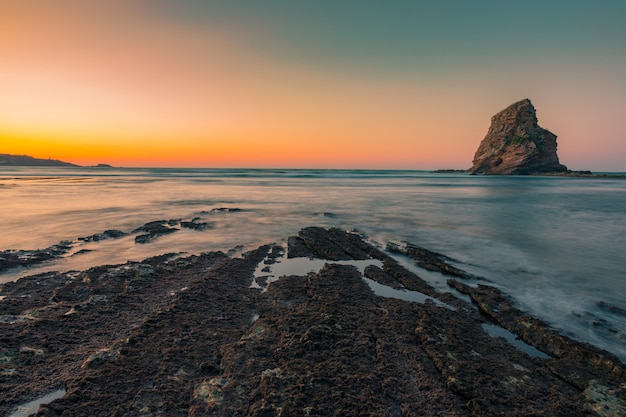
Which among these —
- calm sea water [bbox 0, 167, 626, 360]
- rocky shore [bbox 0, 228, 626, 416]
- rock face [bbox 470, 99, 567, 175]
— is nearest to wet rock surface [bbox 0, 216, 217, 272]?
calm sea water [bbox 0, 167, 626, 360]

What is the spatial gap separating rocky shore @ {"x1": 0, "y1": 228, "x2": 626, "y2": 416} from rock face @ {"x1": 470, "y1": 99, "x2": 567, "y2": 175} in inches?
4412

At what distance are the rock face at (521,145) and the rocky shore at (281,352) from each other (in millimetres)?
112057

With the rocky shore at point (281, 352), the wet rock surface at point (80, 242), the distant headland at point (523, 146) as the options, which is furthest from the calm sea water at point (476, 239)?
the distant headland at point (523, 146)

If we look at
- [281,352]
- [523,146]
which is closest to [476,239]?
[281,352]

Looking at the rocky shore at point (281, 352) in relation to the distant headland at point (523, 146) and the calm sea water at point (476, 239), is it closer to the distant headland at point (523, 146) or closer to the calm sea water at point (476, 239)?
the calm sea water at point (476, 239)

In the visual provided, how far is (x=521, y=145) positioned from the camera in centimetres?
9838

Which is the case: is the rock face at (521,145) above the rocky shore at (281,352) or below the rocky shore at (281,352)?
above

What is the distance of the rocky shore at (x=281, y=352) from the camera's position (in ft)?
12.2

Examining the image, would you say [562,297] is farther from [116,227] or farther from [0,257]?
[116,227]

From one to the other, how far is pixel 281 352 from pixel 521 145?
385 feet

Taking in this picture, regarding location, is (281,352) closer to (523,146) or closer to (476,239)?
(476,239)

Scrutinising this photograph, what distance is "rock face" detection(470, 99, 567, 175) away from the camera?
9706 centimetres

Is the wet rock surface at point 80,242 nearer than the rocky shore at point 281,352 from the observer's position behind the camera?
No

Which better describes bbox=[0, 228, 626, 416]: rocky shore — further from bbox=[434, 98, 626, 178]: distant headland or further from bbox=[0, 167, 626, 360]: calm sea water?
bbox=[434, 98, 626, 178]: distant headland
